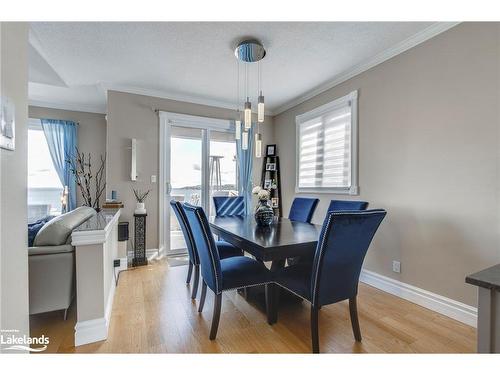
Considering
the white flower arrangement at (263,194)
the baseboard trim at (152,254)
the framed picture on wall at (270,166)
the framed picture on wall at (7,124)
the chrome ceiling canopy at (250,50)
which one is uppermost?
the chrome ceiling canopy at (250,50)

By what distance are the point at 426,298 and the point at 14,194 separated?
2.89m

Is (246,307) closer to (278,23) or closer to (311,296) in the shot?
(311,296)

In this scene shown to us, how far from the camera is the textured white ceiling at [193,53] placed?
2.20 metres

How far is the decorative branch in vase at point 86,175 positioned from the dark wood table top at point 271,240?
11.1ft

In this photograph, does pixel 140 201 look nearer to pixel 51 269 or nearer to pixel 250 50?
pixel 51 269

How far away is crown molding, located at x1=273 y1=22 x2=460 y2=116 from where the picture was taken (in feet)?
7.02

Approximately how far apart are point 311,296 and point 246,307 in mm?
856

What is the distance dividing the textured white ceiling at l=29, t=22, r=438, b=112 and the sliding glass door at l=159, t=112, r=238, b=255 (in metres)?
0.53

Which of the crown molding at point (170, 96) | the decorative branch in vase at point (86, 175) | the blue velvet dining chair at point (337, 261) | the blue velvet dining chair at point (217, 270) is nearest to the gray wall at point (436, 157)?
the blue velvet dining chair at point (337, 261)

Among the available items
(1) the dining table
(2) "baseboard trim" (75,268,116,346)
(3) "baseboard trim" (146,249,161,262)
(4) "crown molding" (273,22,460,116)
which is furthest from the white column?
(4) "crown molding" (273,22,460,116)

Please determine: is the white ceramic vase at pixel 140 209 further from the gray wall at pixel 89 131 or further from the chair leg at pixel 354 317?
the chair leg at pixel 354 317

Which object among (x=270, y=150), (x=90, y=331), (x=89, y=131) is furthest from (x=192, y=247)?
(x=89, y=131)
